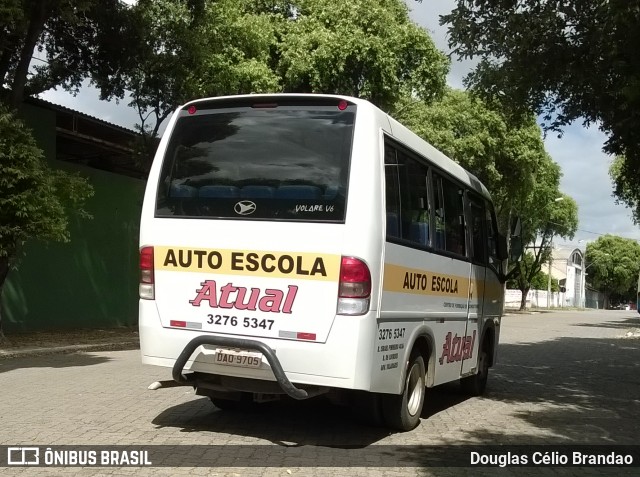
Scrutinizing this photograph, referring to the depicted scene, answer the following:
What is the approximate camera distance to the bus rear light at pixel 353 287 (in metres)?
5.58

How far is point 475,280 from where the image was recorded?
8703mm

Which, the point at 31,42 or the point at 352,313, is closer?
the point at 352,313

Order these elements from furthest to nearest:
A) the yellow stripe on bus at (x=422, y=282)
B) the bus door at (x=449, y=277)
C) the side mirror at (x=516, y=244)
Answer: the side mirror at (x=516, y=244) → the bus door at (x=449, y=277) → the yellow stripe on bus at (x=422, y=282)

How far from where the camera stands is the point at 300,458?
5.65m

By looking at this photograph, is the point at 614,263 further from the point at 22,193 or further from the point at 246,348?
the point at 246,348

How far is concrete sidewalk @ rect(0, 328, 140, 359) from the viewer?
522 inches

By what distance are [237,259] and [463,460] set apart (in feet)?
8.12

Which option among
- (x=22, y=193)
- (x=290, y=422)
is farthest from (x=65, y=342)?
(x=290, y=422)

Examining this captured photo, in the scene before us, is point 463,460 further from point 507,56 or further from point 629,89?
point 507,56

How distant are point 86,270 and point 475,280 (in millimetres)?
12517

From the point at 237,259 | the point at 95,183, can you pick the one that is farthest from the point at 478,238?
the point at 95,183

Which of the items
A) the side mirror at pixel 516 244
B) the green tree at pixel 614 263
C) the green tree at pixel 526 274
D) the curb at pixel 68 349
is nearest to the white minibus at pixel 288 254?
the side mirror at pixel 516 244

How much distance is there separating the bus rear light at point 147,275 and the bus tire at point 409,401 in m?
2.31

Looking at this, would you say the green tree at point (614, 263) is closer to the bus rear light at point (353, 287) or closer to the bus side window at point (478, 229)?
the bus side window at point (478, 229)
